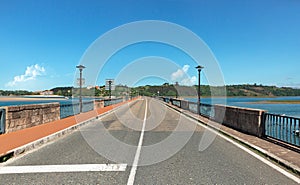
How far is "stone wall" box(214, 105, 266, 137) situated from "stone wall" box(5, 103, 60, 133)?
385 inches

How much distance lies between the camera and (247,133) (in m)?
10.7

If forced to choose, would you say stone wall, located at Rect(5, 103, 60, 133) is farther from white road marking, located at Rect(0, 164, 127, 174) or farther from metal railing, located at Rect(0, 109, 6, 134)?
white road marking, located at Rect(0, 164, 127, 174)

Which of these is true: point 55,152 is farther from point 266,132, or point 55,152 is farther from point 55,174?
point 266,132

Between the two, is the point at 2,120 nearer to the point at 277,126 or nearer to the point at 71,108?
the point at 71,108

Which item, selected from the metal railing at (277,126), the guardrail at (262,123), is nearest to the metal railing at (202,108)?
the guardrail at (262,123)

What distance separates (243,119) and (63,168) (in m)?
8.08

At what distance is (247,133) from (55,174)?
794cm

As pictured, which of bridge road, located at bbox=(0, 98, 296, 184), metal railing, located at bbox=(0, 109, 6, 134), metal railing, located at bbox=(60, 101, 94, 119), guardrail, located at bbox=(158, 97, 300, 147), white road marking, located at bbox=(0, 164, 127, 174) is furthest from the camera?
metal railing, located at bbox=(60, 101, 94, 119)

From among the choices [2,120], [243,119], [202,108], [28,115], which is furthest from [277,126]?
[202,108]

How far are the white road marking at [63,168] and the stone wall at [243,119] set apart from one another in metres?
5.79

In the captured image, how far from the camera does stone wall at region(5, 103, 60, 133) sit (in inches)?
428

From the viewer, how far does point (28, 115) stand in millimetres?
12594

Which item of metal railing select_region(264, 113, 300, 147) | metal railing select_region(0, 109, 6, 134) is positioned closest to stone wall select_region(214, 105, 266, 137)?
metal railing select_region(264, 113, 300, 147)

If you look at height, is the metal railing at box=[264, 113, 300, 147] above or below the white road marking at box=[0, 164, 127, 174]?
above
